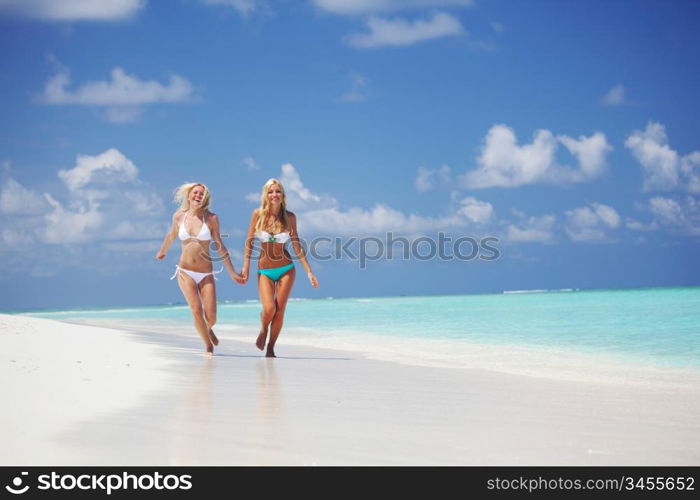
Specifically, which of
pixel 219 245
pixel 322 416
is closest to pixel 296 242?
pixel 219 245

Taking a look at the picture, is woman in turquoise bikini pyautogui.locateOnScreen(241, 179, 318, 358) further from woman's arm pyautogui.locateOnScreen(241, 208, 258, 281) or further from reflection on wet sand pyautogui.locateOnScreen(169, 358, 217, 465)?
reflection on wet sand pyautogui.locateOnScreen(169, 358, 217, 465)

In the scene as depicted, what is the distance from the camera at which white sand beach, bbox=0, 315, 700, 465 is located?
13.2ft

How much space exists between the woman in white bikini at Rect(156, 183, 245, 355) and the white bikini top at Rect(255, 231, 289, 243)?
54cm

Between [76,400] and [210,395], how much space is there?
A: 1013mm

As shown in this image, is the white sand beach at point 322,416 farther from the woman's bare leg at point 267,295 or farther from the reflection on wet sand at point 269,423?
the woman's bare leg at point 267,295

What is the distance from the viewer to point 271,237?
947cm

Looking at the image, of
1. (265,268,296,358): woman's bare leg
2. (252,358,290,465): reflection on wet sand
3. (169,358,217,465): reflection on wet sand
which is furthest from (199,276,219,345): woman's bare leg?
(169,358,217,465): reflection on wet sand

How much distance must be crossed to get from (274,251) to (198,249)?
998 mm

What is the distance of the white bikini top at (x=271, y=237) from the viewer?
9.48 metres

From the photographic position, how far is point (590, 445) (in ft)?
14.5

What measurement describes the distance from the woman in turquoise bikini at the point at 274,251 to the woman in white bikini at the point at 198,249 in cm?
35

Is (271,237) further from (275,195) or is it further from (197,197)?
(197,197)
